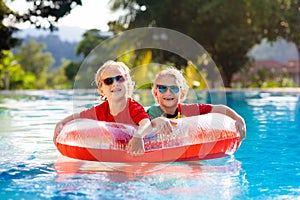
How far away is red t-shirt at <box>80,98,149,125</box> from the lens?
3892 millimetres

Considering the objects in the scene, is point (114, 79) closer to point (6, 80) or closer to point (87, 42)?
point (6, 80)

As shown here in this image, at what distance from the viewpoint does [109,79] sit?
3.91 meters

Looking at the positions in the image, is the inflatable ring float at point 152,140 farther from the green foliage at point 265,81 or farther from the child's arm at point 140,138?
the green foliage at point 265,81

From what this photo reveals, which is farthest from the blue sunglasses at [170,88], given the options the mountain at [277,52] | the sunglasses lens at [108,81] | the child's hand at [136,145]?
the mountain at [277,52]

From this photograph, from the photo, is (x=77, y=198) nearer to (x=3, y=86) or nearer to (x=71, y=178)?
(x=71, y=178)

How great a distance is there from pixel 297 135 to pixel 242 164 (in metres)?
2.38

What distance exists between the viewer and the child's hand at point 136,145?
12.1 feet

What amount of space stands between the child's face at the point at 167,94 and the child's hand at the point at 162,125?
1.25 feet

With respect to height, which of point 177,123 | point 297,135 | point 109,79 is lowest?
point 297,135

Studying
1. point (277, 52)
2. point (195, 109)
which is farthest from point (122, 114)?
point (277, 52)

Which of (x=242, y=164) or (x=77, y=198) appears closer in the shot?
(x=77, y=198)

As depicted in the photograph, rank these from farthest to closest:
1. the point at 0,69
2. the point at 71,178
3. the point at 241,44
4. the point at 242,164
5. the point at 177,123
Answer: the point at 241,44
the point at 0,69
the point at 242,164
the point at 177,123
the point at 71,178

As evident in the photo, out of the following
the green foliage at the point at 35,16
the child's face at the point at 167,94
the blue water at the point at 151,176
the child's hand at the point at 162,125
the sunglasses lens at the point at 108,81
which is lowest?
the blue water at the point at 151,176

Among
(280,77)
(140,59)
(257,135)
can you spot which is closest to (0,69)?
(140,59)
